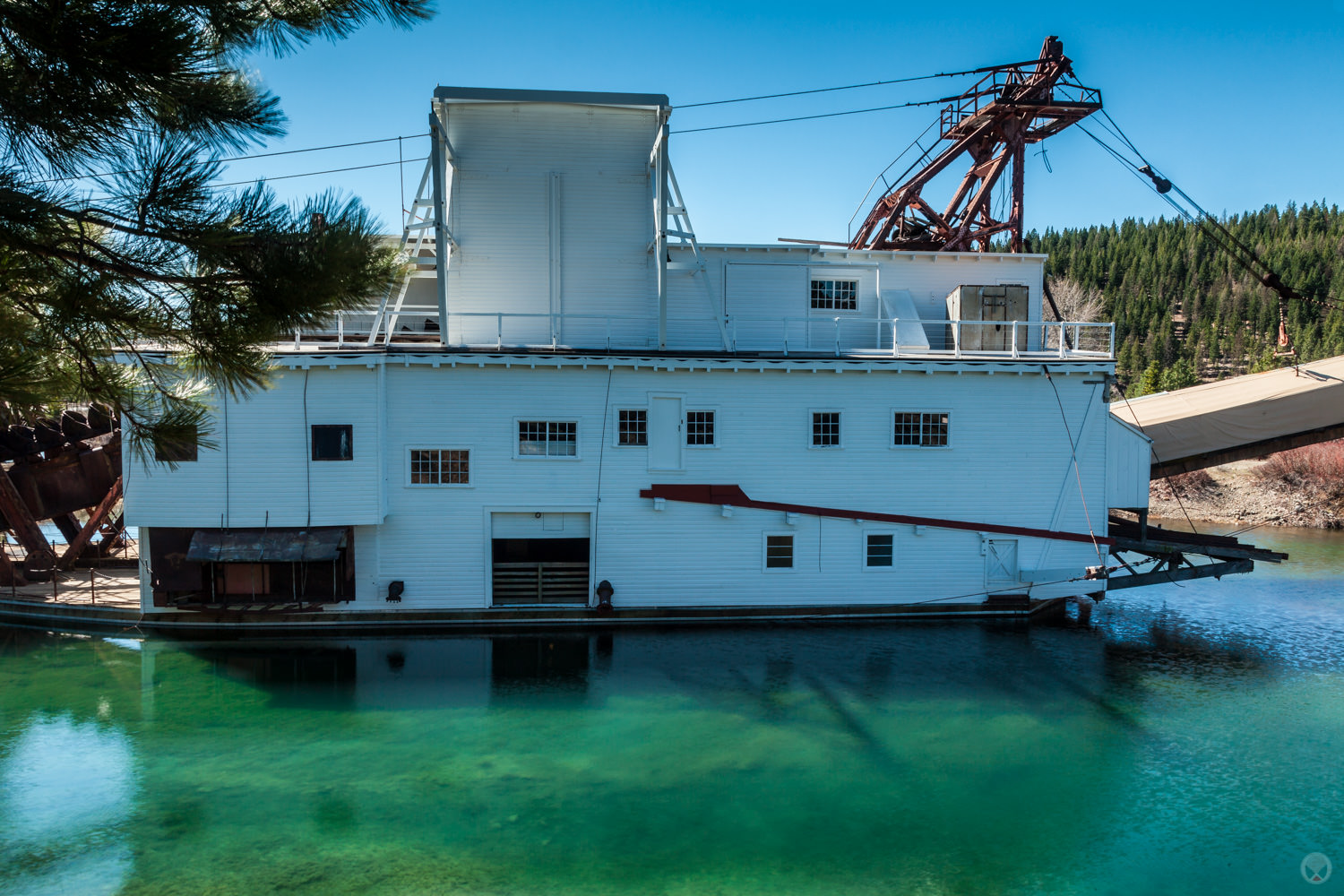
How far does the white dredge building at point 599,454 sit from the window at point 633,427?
0.15 feet

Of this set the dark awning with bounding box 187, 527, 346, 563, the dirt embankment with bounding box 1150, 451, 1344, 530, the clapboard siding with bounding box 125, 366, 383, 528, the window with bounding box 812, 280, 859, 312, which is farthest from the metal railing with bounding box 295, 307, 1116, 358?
the dirt embankment with bounding box 1150, 451, 1344, 530

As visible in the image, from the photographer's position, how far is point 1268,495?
39250mm

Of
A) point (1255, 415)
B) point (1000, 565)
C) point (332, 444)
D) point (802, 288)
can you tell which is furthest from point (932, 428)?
point (332, 444)

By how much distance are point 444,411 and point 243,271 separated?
41.5 ft

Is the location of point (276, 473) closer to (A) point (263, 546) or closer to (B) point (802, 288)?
(A) point (263, 546)

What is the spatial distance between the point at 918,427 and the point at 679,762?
10.6m

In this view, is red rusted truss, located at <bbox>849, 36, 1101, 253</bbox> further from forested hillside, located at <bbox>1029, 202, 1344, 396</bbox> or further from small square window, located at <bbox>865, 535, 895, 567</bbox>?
forested hillside, located at <bbox>1029, 202, 1344, 396</bbox>

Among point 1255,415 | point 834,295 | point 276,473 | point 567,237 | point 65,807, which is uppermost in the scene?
point 567,237

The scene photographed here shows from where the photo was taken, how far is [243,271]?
612cm

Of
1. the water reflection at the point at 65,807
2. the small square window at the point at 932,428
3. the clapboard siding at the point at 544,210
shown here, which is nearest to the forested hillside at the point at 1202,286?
the small square window at the point at 932,428

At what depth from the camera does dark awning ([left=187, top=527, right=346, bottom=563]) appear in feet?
57.4

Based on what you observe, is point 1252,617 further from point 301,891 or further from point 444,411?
point 301,891

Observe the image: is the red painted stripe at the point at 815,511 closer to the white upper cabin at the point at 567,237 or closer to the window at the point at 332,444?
the white upper cabin at the point at 567,237

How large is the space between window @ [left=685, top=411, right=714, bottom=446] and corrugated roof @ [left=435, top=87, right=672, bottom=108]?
7.62 metres
